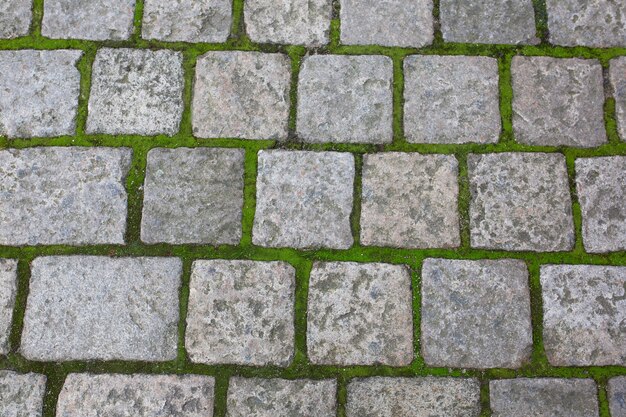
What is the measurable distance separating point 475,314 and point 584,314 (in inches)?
18.4

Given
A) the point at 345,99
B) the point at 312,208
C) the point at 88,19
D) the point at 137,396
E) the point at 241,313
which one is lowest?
the point at 137,396

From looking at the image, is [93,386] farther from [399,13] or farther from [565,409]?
[399,13]

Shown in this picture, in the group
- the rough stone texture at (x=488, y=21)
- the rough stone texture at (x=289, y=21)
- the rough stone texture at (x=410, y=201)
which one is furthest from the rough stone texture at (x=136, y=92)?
the rough stone texture at (x=488, y=21)

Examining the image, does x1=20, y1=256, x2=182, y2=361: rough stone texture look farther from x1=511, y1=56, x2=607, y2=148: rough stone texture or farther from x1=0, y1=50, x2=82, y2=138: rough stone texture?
x1=511, y1=56, x2=607, y2=148: rough stone texture

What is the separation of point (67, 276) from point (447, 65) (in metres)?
1.96

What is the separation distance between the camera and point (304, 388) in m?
2.44

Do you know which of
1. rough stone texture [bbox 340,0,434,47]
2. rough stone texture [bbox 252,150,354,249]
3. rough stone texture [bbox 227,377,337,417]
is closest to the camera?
rough stone texture [bbox 227,377,337,417]

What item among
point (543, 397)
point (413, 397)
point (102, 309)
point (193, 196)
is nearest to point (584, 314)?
point (543, 397)

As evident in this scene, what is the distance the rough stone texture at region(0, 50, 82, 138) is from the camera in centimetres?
268

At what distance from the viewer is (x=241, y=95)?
2703 millimetres

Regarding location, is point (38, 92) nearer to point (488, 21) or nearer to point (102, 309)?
point (102, 309)

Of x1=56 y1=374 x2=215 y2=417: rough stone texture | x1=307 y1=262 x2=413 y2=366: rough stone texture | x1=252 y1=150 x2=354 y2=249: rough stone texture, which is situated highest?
x1=252 y1=150 x2=354 y2=249: rough stone texture

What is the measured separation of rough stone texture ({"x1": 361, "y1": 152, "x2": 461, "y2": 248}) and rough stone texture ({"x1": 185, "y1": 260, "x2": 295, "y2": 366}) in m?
0.44

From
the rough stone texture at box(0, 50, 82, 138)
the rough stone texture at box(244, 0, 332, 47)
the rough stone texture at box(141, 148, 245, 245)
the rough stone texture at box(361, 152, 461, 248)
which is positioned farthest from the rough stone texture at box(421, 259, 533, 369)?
the rough stone texture at box(0, 50, 82, 138)
